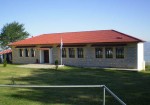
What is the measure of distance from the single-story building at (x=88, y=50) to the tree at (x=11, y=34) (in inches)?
1139

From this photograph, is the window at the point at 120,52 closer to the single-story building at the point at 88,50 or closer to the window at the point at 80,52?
the single-story building at the point at 88,50

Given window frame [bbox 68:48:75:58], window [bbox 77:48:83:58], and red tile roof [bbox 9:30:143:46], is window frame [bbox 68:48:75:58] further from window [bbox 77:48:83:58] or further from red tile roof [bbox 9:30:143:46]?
red tile roof [bbox 9:30:143:46]

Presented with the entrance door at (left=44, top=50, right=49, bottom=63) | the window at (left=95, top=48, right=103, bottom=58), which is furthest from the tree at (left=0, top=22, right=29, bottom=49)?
the window at (left=95, top=48, right=103, bottom=58)

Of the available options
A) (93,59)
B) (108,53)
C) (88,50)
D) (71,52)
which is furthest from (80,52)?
(108,53)

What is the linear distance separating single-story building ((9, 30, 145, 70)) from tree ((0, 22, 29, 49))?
28919 mm

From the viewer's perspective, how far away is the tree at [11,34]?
217 ft

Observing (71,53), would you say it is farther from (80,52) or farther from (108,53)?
(108,53)

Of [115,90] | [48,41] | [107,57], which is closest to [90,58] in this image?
[107,57]

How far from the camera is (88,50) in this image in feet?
101

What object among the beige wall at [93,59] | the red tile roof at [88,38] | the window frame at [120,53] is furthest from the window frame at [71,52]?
the window frame at [120,53]

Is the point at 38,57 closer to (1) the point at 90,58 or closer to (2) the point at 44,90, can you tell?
(1) the point at 90,58

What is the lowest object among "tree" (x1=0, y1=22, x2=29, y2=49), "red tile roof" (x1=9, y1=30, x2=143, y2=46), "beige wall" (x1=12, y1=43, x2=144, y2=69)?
"beige wall" (x1=12, y1=43, x2=144, y2=69)

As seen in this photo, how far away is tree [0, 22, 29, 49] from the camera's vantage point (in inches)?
2606

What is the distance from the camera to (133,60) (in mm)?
27422
